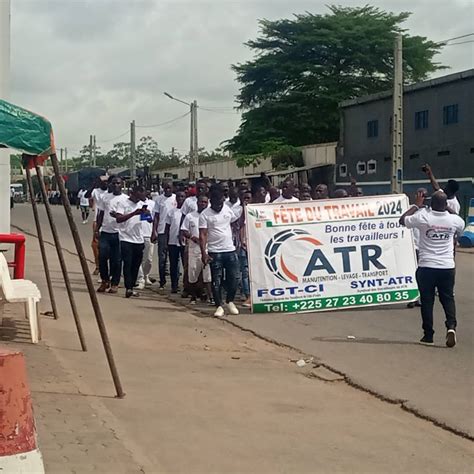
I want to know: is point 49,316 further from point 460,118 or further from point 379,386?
point 460,118

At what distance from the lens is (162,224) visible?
13914mm

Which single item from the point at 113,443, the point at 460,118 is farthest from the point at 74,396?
the point at 460,118

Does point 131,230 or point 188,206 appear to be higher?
point 188,206

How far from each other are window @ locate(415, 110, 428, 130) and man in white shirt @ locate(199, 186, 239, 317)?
26.2 meters

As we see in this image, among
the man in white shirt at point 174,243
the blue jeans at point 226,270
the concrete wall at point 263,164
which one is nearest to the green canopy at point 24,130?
the blue jeans at point 226,270

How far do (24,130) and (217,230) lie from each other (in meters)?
5.00

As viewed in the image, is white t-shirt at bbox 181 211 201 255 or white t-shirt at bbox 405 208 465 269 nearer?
white t-shirt at bbox 405 208 465 269

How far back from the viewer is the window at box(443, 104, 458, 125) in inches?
1298

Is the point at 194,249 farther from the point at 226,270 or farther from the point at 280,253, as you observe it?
the point at 280,253

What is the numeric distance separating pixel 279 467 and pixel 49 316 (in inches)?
244

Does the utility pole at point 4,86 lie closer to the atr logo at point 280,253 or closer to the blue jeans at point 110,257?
the blue jeans at point 110,257

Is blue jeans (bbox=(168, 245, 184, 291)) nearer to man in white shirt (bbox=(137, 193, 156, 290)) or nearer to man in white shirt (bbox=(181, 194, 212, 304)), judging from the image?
man in white shirt (bbox=(137, 193, 156, 290))

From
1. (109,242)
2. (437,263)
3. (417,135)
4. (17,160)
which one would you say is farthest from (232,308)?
(417,135)

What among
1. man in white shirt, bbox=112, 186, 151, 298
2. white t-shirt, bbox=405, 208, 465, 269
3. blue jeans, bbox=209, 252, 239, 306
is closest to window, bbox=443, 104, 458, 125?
man in white shirt, bbox=112, 186, 151, 298
